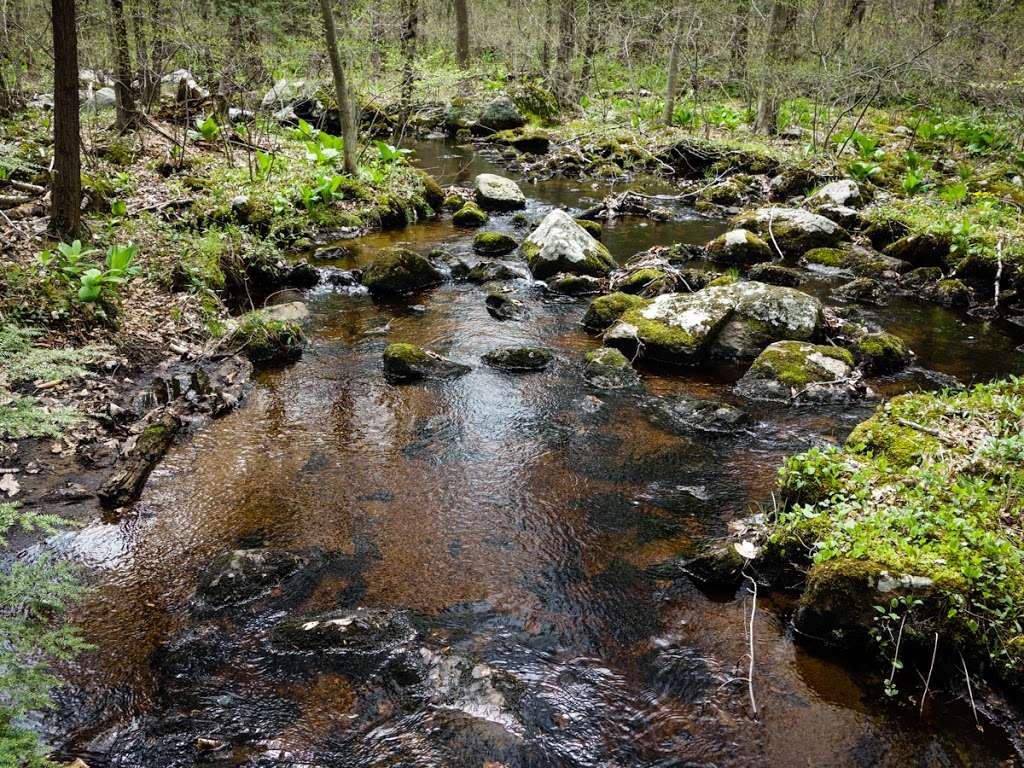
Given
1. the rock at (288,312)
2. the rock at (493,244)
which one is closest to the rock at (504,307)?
the rock at (493,244)

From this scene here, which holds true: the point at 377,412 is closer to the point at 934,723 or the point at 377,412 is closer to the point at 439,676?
the point at 439,676

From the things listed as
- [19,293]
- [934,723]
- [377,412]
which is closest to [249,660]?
[377,412]

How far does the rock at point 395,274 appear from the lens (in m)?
10.8

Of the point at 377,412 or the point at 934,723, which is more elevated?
the point at 377,412

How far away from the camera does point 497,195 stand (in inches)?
615

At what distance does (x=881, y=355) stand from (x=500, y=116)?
1963 cm

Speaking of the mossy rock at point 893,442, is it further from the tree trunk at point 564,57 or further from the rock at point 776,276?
the tree trunk at point 564,57

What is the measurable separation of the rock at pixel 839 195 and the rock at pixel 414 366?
10.5 m

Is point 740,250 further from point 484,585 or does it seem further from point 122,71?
point 122,71

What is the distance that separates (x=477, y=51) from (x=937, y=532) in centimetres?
3456

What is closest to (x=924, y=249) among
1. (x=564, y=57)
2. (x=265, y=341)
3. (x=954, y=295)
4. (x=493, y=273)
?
(x=954, y=295)

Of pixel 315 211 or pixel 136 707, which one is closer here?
pixel 136 707

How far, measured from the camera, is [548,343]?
30.1ft

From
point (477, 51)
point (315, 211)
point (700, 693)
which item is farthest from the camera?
point (477, 51)
